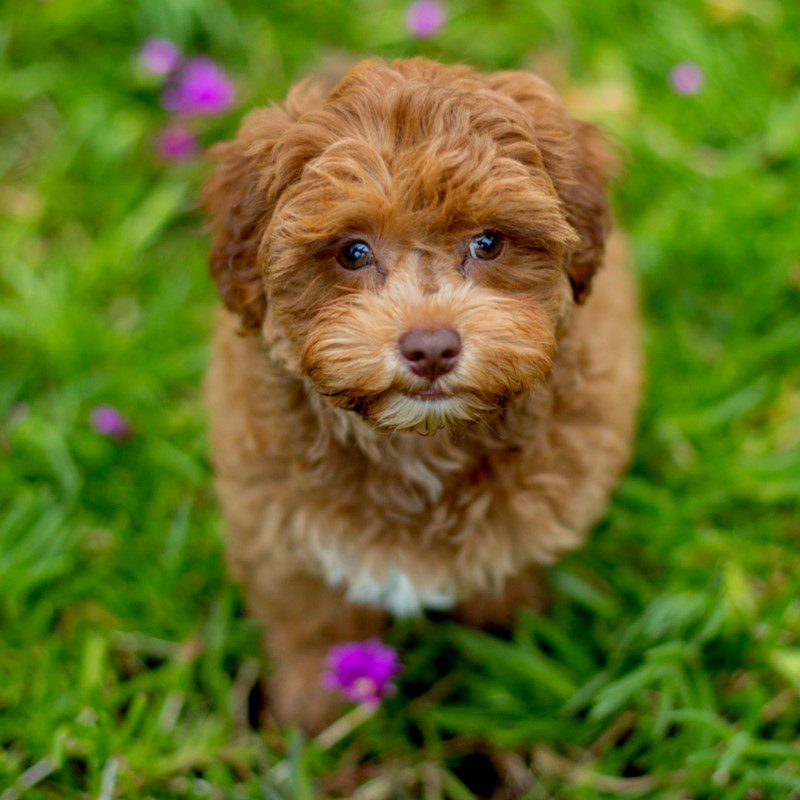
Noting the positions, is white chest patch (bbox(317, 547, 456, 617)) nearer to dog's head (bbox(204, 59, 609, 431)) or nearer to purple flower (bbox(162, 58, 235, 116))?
dog's head (bbox(204, 59, 609, 431))

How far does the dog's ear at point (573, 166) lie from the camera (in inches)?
103

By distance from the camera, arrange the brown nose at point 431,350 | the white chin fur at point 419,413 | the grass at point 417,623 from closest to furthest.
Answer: the brown nose at point 431,350
the white chin fur at point 419,413
the grass at point 417,623

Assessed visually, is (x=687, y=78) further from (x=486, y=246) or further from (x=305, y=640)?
(x=305, y=640)

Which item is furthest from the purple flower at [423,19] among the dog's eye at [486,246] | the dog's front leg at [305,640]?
the dog's front leg at [305,640]

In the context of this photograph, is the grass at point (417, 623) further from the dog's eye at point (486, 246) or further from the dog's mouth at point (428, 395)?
the dog's eye at point (486, 246)

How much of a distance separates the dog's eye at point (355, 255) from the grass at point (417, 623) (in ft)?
5.42

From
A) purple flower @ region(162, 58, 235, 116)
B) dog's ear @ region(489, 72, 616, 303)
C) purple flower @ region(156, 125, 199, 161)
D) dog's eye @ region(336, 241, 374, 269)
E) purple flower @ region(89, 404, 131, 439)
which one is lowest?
purple flower @ region(89, 404, 131, 439)

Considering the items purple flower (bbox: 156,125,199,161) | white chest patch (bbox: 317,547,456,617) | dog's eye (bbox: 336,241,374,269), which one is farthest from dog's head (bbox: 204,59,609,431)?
purple flower (bbox: 156,125,199,161)

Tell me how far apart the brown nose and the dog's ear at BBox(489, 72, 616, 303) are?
55 cm

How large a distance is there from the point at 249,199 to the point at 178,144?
2.26 m

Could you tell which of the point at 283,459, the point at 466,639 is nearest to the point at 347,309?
the point at 283,459

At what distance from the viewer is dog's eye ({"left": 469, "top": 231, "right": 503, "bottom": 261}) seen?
8.25 ft

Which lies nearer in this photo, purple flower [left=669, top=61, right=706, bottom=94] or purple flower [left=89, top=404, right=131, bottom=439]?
purple flower [left=89, top=404, right=131, bottom=439]

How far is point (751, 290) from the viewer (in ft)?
13.9
